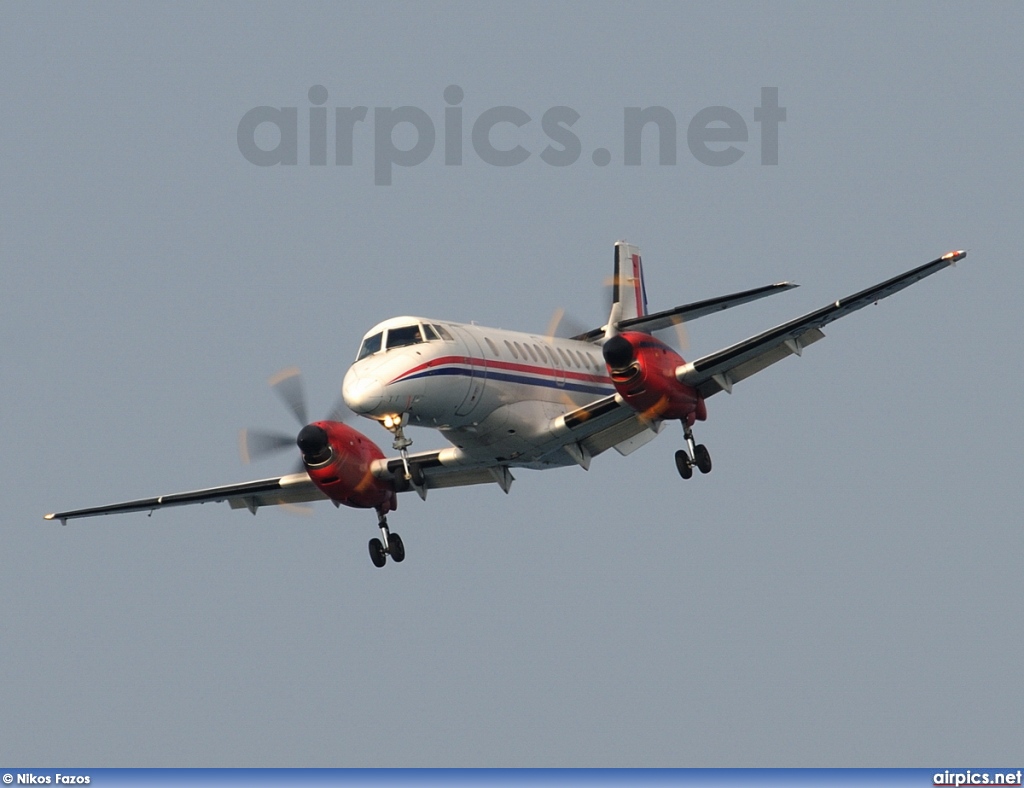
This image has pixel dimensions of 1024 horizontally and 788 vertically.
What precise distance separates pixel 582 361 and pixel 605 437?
2.32 meters

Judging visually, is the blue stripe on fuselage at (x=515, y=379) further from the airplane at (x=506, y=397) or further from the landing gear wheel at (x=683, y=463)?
the landing gear wheel at (x=683, y=463)

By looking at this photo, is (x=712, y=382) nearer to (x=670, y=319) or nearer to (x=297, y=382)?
(x=670, y=319)

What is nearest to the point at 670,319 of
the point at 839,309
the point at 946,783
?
the point at 839,309

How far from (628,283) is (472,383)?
845 centimetres

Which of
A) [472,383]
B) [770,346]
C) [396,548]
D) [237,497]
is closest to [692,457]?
[770,346]

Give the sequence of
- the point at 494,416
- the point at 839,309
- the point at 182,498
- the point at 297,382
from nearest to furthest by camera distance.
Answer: the point at 839,309 < the point at 494,416 < the point at 297,382 < the point at 182,498

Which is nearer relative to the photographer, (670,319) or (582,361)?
(670,319)

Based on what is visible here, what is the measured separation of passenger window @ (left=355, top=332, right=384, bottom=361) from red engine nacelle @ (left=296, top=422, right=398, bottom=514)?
1.93 m

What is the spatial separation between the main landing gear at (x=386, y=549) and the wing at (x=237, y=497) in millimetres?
2310

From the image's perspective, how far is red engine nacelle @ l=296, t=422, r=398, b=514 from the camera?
1030 inches

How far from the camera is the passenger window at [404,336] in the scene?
81.0ft

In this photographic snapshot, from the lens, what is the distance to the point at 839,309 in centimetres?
2400

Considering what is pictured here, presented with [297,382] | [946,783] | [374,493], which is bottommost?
[946,783]

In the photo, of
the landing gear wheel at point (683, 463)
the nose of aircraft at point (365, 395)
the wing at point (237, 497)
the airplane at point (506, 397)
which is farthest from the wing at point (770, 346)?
the wing at point (237, 497)
